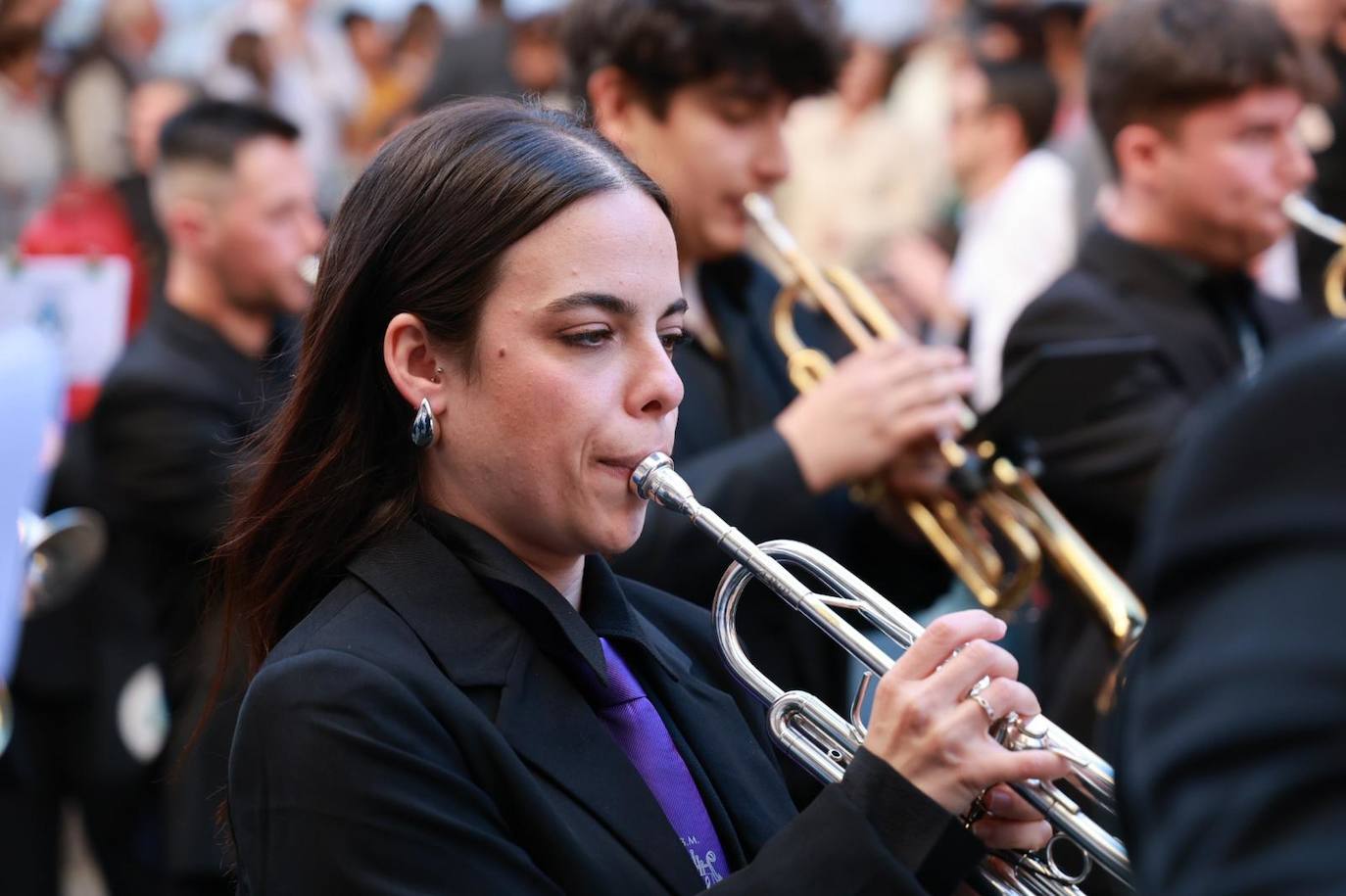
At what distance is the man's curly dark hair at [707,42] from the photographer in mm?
3328

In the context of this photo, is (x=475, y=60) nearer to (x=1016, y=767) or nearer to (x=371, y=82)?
(x=371, y=82)

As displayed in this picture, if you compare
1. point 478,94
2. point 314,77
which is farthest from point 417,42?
point 478,94

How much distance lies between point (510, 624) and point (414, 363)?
32cm

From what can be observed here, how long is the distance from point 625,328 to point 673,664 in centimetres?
40

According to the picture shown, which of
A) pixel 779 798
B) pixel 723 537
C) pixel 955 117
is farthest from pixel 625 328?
pixel 955 117

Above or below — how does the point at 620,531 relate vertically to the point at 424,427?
below

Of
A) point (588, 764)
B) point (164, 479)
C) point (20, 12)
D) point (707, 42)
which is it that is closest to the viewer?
point (588, 764)

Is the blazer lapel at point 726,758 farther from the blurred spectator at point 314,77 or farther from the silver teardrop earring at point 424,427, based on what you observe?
the blurred spectator at point 314,77

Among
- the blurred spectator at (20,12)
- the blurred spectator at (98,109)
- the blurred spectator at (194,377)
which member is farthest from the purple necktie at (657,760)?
the blurred spectator at (98,109)

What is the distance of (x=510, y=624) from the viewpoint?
1.95m

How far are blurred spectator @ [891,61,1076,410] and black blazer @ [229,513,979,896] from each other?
3936mm

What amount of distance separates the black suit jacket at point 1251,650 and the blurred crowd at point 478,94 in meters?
1.63

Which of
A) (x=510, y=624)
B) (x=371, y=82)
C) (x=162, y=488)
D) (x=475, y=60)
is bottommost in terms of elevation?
(x=162, y=488)

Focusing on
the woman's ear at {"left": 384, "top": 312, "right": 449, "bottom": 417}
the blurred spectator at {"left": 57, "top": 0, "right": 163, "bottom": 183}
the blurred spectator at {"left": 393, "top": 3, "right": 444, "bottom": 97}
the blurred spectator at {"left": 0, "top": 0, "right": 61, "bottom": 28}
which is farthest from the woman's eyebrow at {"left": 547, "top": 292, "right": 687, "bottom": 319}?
the blurred spectator at {"left": 393, "top": 3, "right": 444, "bottom": 97}
